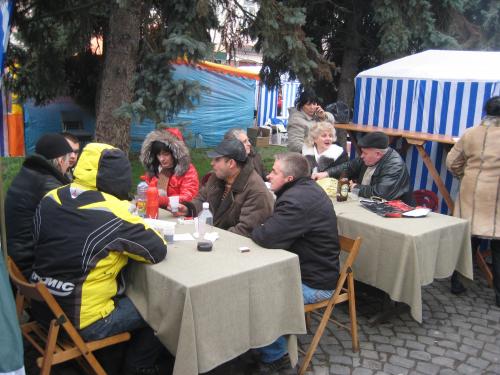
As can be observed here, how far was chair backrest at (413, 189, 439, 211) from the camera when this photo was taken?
18.2 ft

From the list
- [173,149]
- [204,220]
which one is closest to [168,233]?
[204,220]

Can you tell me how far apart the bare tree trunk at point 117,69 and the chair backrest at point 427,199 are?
3.75 meters

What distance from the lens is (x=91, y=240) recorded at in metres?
2.62

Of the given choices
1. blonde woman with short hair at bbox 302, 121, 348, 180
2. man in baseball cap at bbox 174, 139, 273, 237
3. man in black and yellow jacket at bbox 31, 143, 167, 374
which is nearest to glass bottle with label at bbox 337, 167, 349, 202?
blonde woman with short hair at bbox 302, 121, 348, 180

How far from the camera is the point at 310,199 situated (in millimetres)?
3254

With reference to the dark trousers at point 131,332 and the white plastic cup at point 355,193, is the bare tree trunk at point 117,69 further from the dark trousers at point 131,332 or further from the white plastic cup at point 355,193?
the dark trousers at point 131,332

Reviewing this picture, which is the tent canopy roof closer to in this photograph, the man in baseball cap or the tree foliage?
the tree foliage

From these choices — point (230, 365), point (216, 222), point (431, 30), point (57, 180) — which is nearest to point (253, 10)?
point (431, 30)

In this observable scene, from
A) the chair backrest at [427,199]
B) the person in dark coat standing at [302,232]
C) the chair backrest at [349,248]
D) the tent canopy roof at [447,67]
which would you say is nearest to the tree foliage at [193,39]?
the tent canopy roof at [447,67]

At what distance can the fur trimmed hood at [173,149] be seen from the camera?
4477mm

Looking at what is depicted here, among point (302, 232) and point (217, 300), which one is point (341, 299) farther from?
point (217, 300)

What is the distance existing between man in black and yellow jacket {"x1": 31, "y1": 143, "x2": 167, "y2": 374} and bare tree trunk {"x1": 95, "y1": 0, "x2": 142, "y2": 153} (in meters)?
3.84

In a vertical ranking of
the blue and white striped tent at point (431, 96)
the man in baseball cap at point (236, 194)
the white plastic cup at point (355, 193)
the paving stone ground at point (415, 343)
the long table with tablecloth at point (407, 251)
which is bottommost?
the paving stone ground at point (415, 343)

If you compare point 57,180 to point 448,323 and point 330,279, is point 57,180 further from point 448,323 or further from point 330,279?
point 448,323
